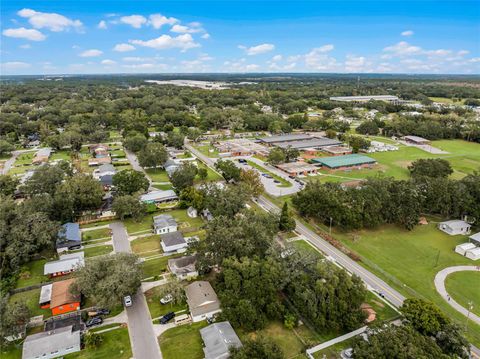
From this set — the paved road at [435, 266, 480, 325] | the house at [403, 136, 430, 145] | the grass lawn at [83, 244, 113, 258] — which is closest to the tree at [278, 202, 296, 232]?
the paved road at [435, 266, 480, 325]

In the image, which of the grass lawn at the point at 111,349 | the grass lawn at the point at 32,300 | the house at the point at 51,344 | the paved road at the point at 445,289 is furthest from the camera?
the grass lawn at the point at 32,300

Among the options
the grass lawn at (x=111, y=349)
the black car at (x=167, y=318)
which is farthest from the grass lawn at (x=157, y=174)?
the grass lawn at (x=111, y=349)

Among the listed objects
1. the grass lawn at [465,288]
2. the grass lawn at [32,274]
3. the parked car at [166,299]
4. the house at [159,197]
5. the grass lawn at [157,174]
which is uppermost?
the house at [159,197]

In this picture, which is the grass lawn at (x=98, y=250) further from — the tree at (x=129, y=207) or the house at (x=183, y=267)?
the house at (x=183, y=267)

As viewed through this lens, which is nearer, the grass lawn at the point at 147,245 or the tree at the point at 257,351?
the tree at the point at 257,351

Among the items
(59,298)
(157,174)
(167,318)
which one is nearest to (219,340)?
(167,318)

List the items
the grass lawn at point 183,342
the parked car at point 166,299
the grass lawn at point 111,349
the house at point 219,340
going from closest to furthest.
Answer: the house at point 219,340 < the grass lawn at point 111,349 < the grass lawn at point 183,342 < the parked car at point 166,299

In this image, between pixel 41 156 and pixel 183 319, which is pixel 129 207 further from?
pixel 41 156
